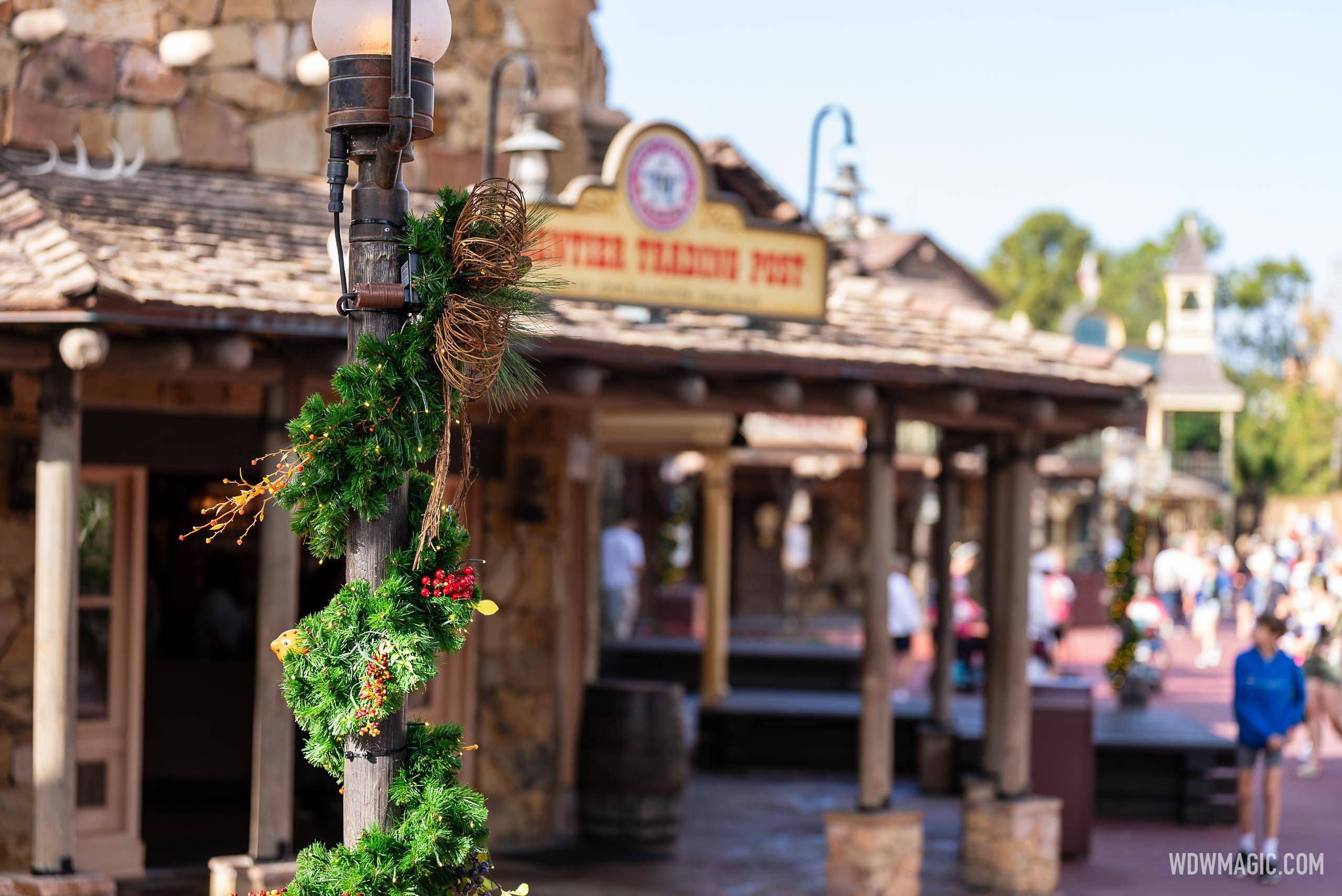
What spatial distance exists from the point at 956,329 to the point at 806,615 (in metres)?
21.4

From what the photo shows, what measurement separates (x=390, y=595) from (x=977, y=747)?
8.62 meters

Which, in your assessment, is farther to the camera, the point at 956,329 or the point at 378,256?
the point at 956,329

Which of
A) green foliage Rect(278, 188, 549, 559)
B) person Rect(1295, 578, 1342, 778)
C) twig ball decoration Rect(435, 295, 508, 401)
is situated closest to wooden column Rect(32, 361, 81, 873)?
green foliage Rect(278, 188, 549, 559)

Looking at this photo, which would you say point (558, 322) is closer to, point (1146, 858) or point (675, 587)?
point (1146, 858)

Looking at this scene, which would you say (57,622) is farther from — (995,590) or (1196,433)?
(1196,433)

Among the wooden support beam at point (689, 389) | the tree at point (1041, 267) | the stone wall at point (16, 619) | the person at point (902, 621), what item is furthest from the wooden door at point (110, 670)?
the tree at point (1041, 267)

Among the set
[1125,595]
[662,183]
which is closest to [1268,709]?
[1125,595]

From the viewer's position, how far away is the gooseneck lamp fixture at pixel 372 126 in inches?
149

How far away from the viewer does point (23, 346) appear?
610 cm

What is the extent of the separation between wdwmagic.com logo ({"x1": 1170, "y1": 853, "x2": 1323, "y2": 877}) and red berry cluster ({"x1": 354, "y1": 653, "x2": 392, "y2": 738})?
709 centimetres

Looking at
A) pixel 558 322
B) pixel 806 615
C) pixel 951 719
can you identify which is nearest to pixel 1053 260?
pixel 806 615

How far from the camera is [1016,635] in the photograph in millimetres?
8820

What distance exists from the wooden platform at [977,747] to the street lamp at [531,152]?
5.39 meters

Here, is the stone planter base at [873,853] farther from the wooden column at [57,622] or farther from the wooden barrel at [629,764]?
the wooden column at [57,622]
